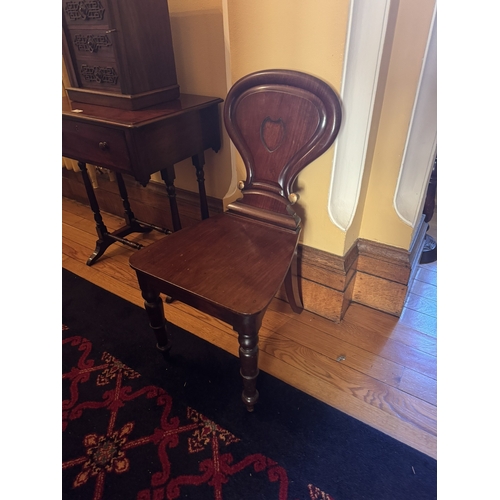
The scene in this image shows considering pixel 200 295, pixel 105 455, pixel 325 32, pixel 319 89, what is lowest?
pixel 105 455

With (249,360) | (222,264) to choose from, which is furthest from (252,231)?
(249,360)

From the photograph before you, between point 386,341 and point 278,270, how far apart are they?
26.6 inches

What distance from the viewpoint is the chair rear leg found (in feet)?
4.66

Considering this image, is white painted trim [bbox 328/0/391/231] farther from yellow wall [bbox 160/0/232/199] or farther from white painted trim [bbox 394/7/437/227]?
yellow wall [bbox 160/0/232/199]

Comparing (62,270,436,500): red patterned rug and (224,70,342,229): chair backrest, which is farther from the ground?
(224,70,342,229): chair backrest

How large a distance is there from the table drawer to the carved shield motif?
1.64 feet

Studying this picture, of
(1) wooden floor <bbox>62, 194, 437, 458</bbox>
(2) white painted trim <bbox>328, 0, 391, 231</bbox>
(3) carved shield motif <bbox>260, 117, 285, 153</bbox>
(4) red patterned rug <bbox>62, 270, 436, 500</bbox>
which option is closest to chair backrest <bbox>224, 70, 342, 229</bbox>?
(3) carved shield motif <bbox>260, 117, 285, 153</bbox>

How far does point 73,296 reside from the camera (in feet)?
5.78

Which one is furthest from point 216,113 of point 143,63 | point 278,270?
point 278,270

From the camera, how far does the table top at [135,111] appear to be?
126 cm

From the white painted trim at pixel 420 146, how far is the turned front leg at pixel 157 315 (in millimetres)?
962

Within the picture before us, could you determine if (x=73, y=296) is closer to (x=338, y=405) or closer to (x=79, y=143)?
(x=79, y=143)

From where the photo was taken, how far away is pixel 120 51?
128 centimetres

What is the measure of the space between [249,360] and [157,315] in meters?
0.39
